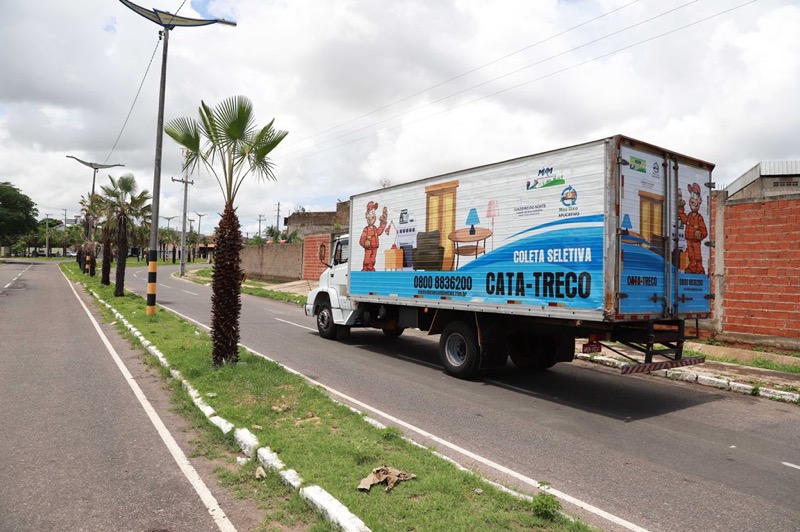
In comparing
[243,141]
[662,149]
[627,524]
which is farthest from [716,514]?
[243,141]

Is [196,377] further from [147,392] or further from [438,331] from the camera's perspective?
[438,331]

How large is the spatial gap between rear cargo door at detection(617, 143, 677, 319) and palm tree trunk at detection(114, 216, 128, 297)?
2081 cm

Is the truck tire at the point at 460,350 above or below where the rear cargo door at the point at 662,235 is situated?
below

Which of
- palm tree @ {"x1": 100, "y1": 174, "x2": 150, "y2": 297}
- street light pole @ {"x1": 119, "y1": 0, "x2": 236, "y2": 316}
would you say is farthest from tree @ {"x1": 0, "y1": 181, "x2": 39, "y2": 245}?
street light pole @ {"x1": 119, "y1": 0, "x2": 236, "y2": 316}

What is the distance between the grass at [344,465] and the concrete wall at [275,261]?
24.9 meters

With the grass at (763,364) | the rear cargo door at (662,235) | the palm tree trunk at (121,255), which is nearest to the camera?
the rear cargo door at (662,235)

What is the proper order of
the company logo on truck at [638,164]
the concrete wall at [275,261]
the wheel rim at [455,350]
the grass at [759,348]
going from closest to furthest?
the company logo on truck at [638,164] → the wheel rim at [455,350] → the grass at [759,348] → the concrete wall at [275,261]

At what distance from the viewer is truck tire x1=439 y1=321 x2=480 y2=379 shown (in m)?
8.95

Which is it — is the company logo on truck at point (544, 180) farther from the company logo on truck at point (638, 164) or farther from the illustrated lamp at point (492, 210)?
the company logo on truck at point (638, 164)

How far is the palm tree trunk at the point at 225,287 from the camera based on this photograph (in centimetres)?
859

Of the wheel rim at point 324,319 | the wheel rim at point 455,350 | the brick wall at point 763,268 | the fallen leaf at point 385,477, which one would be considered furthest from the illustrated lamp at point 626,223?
the wheel rim at point 324,319

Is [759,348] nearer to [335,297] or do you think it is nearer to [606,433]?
[606,433]

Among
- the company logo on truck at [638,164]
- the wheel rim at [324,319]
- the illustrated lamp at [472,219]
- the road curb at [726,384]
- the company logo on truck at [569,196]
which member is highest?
the company logo on truck at [638,164]

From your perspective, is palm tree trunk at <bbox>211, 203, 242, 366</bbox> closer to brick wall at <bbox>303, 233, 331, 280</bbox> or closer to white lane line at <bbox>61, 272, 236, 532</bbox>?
white lane line at <bbox>61, 272, 236, 532</bbox>
